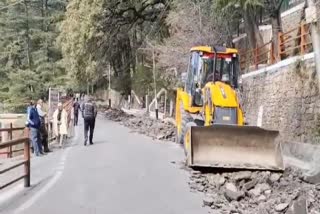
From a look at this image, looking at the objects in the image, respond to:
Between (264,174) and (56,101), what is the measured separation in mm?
15878

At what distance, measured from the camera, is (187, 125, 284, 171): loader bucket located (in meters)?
13.5

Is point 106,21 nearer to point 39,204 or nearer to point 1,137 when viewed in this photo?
point 1,137

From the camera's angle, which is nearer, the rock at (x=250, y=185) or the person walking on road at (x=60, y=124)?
the rock at (x=250, y=185)

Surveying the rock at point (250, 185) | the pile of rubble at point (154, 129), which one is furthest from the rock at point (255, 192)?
the pile of rubble at point (154, 129)

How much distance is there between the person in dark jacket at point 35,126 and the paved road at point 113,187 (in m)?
0.98

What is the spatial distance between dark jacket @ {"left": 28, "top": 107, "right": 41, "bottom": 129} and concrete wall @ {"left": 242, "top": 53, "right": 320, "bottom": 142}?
8061 millimetres

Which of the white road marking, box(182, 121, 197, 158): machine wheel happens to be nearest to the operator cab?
box(182, 121, 197, 158): machine wheel

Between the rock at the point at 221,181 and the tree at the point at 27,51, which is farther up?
the tree at the point at 27,51

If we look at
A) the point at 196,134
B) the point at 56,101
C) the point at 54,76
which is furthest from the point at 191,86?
the point at 54,76

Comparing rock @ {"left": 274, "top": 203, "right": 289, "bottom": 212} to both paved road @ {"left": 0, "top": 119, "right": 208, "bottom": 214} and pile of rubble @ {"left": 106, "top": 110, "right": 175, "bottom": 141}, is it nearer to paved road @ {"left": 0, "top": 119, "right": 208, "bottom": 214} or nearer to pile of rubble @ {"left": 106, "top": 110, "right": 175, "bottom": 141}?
paved road @ {"left": 0, "top": 119, "right": 208, "bottom": 214}

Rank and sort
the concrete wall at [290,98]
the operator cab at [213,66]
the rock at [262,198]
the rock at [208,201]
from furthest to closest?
the concrete wall at [290,98] < the operator cab at [213,66] < the rock at [262,198] < the rock at [208,201]

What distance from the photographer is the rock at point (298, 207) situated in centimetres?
948

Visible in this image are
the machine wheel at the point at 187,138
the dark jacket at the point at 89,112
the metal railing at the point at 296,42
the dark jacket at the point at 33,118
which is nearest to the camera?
the machine wheel at the point at 187,138

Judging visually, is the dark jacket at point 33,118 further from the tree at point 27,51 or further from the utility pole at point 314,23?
the tree at point 27,51
